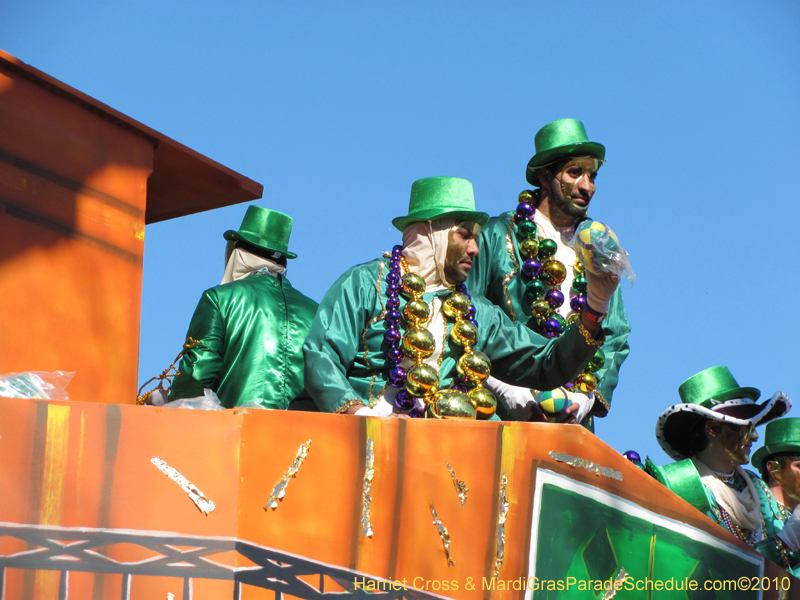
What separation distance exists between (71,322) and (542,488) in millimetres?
1482

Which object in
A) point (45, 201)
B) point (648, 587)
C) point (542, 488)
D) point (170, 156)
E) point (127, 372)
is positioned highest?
point (170, 156)

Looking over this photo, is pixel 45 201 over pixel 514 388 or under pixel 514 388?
over

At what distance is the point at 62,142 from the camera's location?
3.41 meters

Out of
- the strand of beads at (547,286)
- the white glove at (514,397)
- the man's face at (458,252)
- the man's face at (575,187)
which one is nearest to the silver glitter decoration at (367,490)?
the man's face at (458,252)

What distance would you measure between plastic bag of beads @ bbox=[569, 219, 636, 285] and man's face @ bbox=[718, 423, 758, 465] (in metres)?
1.63

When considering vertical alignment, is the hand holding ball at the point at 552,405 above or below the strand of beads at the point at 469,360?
below

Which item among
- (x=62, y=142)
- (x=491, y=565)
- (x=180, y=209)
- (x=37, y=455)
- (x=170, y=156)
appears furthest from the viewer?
(x=180, y=209)

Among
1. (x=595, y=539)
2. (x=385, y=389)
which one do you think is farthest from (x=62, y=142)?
(x=595, y=539)

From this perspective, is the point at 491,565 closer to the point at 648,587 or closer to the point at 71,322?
the point at 648,587

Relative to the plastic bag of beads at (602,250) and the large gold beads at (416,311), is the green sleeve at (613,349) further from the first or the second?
the plastic bag of beads at (602,250)

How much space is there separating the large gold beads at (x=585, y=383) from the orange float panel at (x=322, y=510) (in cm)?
163

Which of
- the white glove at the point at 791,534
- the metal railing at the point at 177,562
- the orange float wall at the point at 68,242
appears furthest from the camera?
the white glove at the point at 791,534

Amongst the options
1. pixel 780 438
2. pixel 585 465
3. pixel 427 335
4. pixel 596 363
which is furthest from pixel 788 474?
pixel 585 465

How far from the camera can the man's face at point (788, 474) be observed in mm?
5727
